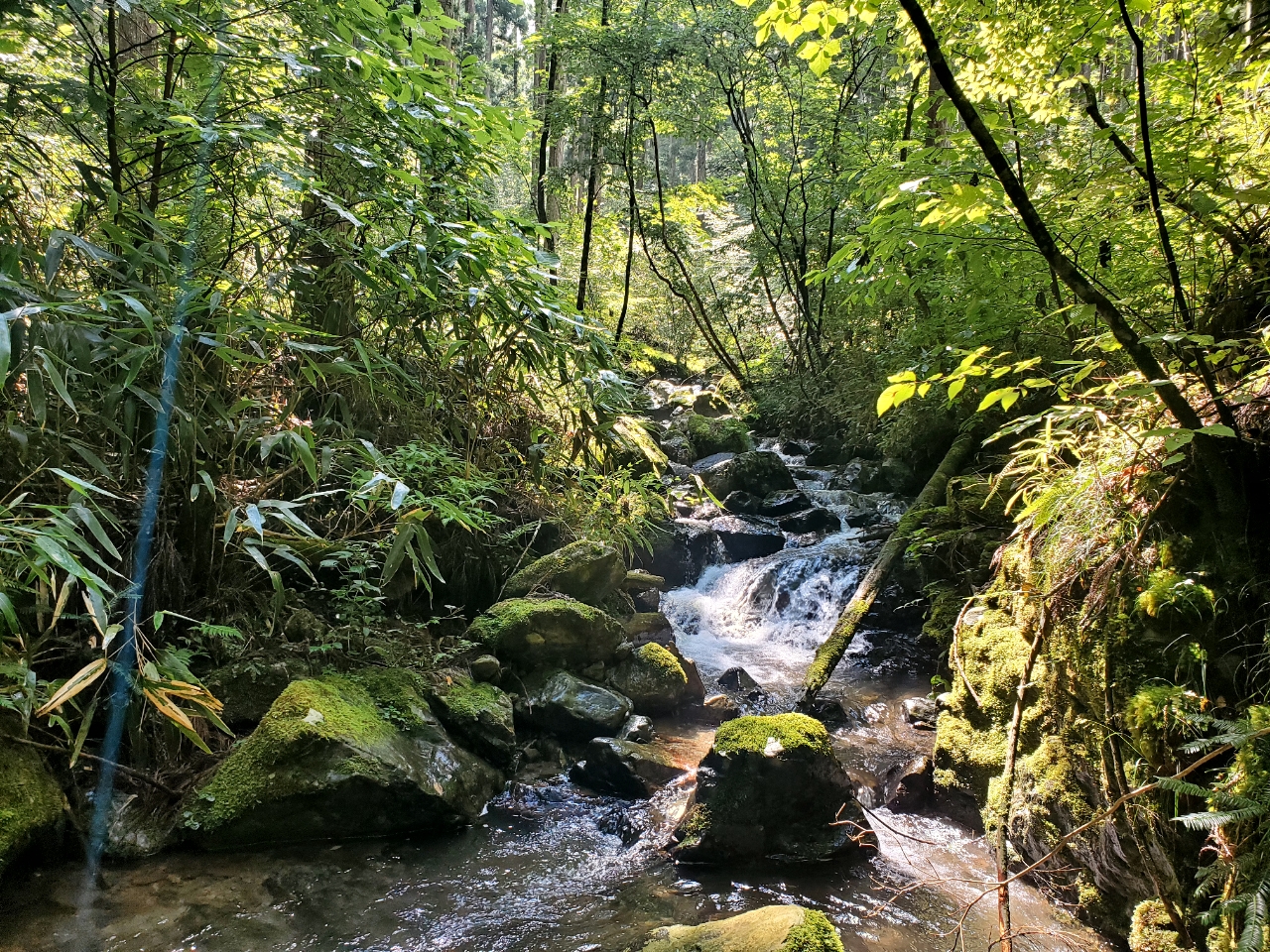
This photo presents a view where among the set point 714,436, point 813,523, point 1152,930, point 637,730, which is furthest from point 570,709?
point 714,436

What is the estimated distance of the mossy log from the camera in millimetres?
5414

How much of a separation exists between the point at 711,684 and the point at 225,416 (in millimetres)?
5277

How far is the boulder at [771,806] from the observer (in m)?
3.68

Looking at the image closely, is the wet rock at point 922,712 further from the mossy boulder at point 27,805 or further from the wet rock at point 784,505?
the mossy boulder at point 27,805

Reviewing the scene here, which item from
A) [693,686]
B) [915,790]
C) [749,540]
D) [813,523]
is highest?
[813,523]

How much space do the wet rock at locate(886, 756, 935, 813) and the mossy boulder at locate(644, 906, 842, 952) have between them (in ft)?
6.54

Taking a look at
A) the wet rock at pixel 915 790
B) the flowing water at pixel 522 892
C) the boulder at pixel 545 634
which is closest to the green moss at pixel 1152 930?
the flowing water at pixel 522 892

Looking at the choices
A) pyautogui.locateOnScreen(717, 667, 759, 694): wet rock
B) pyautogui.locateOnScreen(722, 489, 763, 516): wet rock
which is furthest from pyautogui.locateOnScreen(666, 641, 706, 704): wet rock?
pyautogui.locateOnScreen(722, 489, 763, 516): wet rock

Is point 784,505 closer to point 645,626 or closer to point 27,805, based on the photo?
point 645,626

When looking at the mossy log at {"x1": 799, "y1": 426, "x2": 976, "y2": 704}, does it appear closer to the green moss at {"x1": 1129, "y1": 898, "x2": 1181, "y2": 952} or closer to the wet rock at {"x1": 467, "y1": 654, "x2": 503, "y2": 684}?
the wet rock at {"x1": 467, "y1": 654, "x2": 503, "y2": 684}

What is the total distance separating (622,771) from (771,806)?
1140 mm

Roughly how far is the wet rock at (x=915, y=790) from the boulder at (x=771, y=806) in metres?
0.51

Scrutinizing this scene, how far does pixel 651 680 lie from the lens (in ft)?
18.6

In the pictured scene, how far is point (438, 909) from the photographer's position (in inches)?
124
